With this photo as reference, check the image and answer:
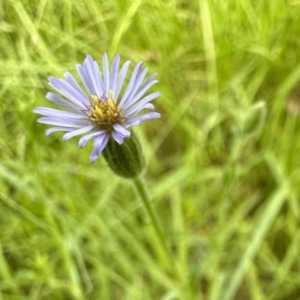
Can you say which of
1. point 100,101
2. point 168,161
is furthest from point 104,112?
point 168,161

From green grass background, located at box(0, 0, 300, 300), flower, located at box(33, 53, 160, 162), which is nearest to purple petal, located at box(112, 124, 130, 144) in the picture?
flower, located at box(33, 53, 160, 162)

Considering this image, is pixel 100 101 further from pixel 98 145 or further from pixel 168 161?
pixel 168 161

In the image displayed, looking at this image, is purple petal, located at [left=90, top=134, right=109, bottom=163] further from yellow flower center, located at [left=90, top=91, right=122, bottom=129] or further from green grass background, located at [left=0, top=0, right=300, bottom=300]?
green grass background, located at [left=0, top=0, right=300, bottom=300]

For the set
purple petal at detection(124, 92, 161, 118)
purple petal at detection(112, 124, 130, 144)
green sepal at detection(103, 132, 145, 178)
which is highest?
purple petal at detection(124, 92, 161, 118)

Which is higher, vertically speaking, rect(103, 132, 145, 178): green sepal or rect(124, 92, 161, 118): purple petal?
rect(124, 92, 161, 118): purple petal

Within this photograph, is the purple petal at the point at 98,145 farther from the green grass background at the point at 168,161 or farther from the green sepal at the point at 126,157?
the green grass background at the point at 168,161

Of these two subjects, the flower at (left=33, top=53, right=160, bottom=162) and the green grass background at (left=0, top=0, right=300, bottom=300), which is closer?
the flower at (left=33, top=53, right=160, bottom=162)

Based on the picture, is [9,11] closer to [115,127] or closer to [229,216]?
[115,127]
